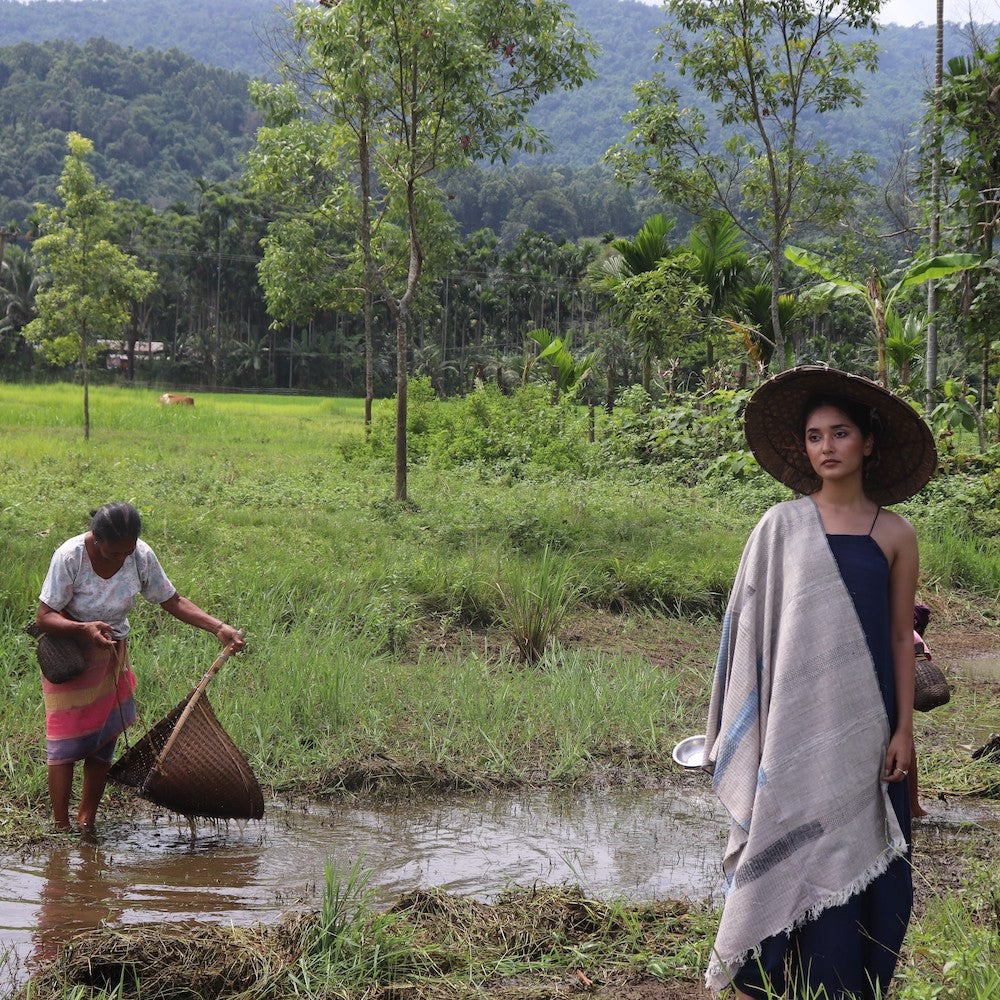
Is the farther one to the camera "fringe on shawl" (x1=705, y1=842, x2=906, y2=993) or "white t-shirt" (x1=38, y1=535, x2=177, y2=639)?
"white t-shirt" (x1=38, y1=535, x2=177, y2=639)

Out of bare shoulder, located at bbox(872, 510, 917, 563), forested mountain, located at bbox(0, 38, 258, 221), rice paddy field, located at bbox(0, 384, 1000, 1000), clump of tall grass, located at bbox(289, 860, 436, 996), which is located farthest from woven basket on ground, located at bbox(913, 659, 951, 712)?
forested mountain, located at bbox(0, 38, 258, 221)

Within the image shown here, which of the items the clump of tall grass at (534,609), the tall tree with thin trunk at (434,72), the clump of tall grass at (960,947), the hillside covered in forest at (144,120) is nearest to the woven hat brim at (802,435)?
the clump of tall grass at (960,947)

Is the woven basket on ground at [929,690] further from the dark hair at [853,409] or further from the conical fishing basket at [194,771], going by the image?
the conical fishing basket at [194,771]

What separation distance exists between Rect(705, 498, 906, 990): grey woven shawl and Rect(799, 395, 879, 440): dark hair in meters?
0.28

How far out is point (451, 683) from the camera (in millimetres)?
6164

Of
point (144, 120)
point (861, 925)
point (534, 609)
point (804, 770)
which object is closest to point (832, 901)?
point (861, 925)

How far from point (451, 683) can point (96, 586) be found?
231 cm

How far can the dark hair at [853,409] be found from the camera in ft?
9.45

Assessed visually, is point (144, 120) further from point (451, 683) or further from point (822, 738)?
point (822, 738)

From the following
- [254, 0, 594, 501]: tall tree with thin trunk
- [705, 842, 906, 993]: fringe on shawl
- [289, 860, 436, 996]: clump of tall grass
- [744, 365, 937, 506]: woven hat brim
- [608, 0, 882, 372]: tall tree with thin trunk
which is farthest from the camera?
[608, 0, 882, 372]: tall tree with thin trunk

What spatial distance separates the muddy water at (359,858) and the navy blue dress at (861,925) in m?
1.18

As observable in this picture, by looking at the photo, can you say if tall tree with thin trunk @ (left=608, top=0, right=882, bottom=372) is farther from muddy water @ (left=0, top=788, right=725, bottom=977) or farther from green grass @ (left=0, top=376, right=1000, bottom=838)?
muddy water @ (left=0, top=788, right=725, bottom=977)

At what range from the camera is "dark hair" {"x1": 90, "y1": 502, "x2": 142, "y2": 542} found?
13.5 ft

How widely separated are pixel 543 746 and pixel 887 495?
118 inches
